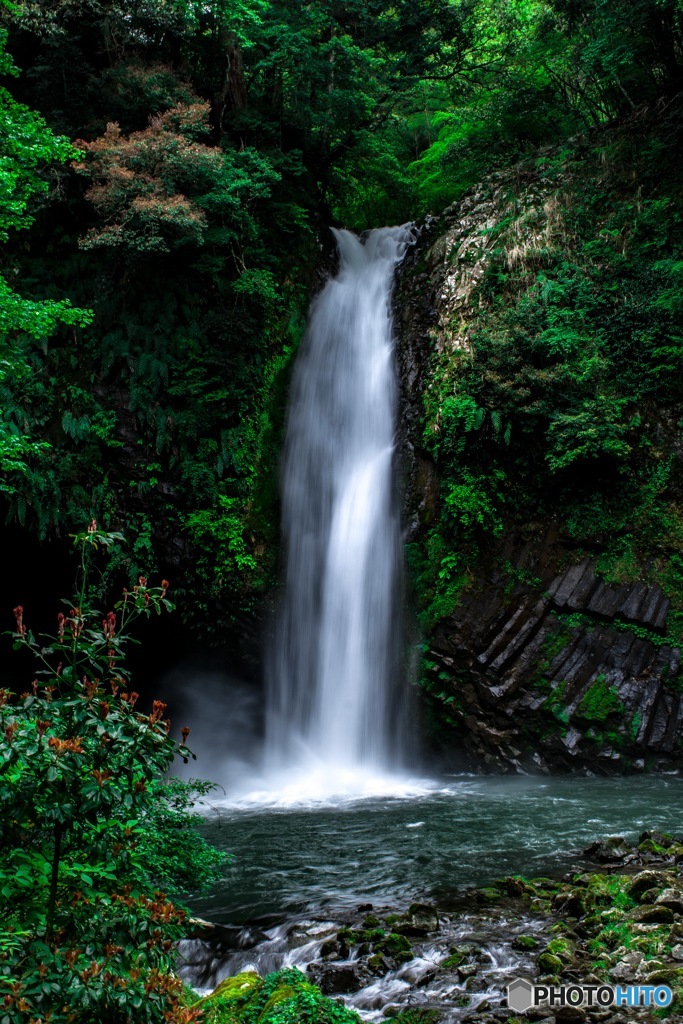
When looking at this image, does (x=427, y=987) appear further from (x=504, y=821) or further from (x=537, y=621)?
(x=537, y=621)

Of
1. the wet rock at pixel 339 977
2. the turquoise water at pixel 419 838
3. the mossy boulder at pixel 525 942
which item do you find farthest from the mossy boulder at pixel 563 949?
the turquoise water at pixel 419 838

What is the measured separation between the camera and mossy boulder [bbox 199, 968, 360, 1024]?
373 cm

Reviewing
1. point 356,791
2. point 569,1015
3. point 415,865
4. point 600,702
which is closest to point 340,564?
point 356,791

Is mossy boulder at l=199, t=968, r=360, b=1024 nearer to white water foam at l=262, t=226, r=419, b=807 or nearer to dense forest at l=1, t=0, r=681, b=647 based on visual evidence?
white water foam at l=262, t=226, r=419, b=807

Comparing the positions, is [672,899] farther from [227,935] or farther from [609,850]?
[227,935]

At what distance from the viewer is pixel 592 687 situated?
10.2 m

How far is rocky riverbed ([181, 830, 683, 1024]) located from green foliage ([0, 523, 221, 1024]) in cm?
135

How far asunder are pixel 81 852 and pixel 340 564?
988cm

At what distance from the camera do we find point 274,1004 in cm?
386

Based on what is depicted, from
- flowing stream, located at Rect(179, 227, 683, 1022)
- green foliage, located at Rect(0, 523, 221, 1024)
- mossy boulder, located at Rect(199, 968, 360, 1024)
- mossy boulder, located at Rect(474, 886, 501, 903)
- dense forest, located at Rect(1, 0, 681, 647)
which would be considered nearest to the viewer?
green foliage, located at Rect(0, 523, 221, 1024)

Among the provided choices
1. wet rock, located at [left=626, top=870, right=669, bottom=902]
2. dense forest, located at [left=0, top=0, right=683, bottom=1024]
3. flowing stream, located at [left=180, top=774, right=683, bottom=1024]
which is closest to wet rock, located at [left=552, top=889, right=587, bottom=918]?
flowing stream, located at [left=180, top=774, right=683, bottom=1024]

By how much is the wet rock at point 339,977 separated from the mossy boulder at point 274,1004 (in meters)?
0.42

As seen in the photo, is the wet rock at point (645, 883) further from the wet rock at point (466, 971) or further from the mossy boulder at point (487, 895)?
the wet rock at point (466, 971)

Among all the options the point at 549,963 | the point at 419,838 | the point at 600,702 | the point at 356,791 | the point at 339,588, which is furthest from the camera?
the point at 339,588
